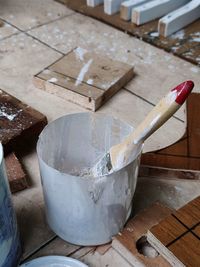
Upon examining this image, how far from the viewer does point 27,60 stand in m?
1.28

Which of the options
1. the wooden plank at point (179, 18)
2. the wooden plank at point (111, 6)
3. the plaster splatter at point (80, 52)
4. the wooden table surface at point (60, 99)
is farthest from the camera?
the wooden plank at point (111, 6)

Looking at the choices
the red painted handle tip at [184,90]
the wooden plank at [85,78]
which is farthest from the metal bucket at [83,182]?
the wooden plank at [85,78]

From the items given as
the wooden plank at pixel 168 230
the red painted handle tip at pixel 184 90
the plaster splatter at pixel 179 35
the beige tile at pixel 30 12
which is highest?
the red painted handle tip at pixel 184 90

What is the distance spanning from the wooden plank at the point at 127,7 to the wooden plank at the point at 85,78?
0.32 metres

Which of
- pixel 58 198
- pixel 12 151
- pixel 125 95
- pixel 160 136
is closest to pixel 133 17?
→ pixel 125 95

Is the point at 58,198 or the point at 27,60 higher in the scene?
the point at 58,198

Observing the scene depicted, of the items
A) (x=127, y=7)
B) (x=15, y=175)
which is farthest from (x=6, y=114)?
(x=127, y=7)

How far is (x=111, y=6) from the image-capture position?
1496 mm

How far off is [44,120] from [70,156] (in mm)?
147

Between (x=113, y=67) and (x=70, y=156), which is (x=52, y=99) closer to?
(x=113, y=67)

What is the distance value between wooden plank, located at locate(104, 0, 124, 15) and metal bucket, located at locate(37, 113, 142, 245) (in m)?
0.80

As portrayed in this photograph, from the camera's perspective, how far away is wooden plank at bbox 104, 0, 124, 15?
149 centimetres

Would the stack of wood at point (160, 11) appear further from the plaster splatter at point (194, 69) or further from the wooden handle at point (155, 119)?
the wooden handle at point (155, 119)

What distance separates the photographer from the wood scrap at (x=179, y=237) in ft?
2.25
